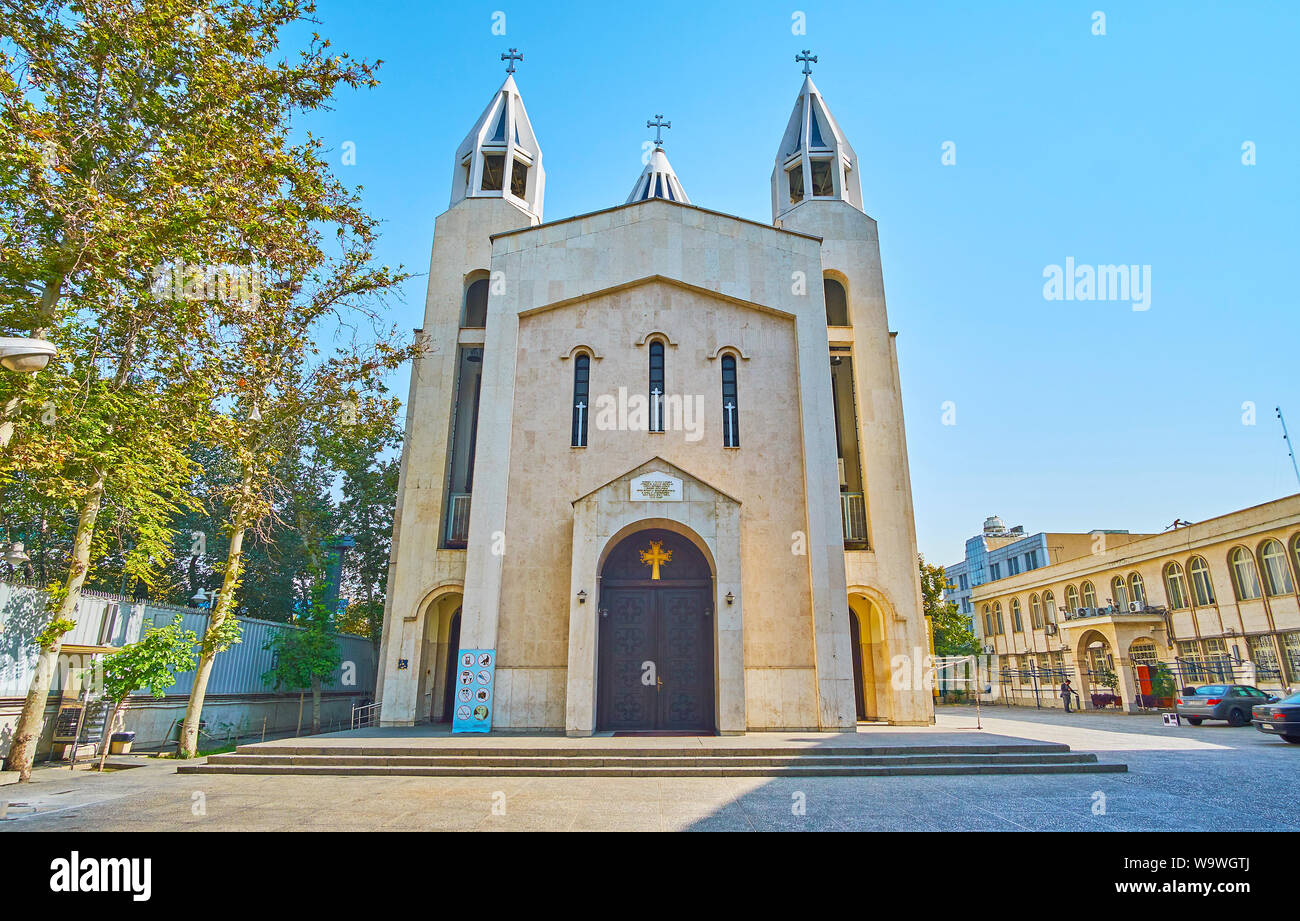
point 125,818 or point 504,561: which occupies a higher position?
point 504,561

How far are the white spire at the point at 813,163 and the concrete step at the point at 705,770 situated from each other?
17.0 meters

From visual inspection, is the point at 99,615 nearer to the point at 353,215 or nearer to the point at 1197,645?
the point at 353,215

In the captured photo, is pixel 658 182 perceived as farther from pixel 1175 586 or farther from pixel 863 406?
pixel 1175 586

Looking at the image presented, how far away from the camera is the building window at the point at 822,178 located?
74.6ft

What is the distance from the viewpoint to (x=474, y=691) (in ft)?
49.0

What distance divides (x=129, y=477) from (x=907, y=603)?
17.4 m

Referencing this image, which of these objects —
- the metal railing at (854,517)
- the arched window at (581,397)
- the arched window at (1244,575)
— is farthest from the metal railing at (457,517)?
the arched window at (1244,575)

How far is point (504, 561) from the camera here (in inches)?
636

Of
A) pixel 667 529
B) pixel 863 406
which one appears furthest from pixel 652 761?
pixel 863 406

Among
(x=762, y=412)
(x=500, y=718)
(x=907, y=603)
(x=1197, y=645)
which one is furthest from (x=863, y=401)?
(x=1197, y=645)

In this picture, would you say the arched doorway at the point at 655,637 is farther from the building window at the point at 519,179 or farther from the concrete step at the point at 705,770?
the building window at the point at 519,179

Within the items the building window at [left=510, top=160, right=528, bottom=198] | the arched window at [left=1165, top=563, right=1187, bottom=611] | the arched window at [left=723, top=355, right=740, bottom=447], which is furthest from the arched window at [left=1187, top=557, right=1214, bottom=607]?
the building window at [left=510, top=160, right=528, bottom=198]

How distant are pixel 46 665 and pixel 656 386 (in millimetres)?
13515

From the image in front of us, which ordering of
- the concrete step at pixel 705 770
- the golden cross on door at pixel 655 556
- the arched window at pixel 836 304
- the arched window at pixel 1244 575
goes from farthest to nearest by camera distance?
the arched window at pixel 1244 575 < the arched window at pixel 836 304 < the golden cross on door at pixel 655 556 < the concrete step at pixel 705 770
